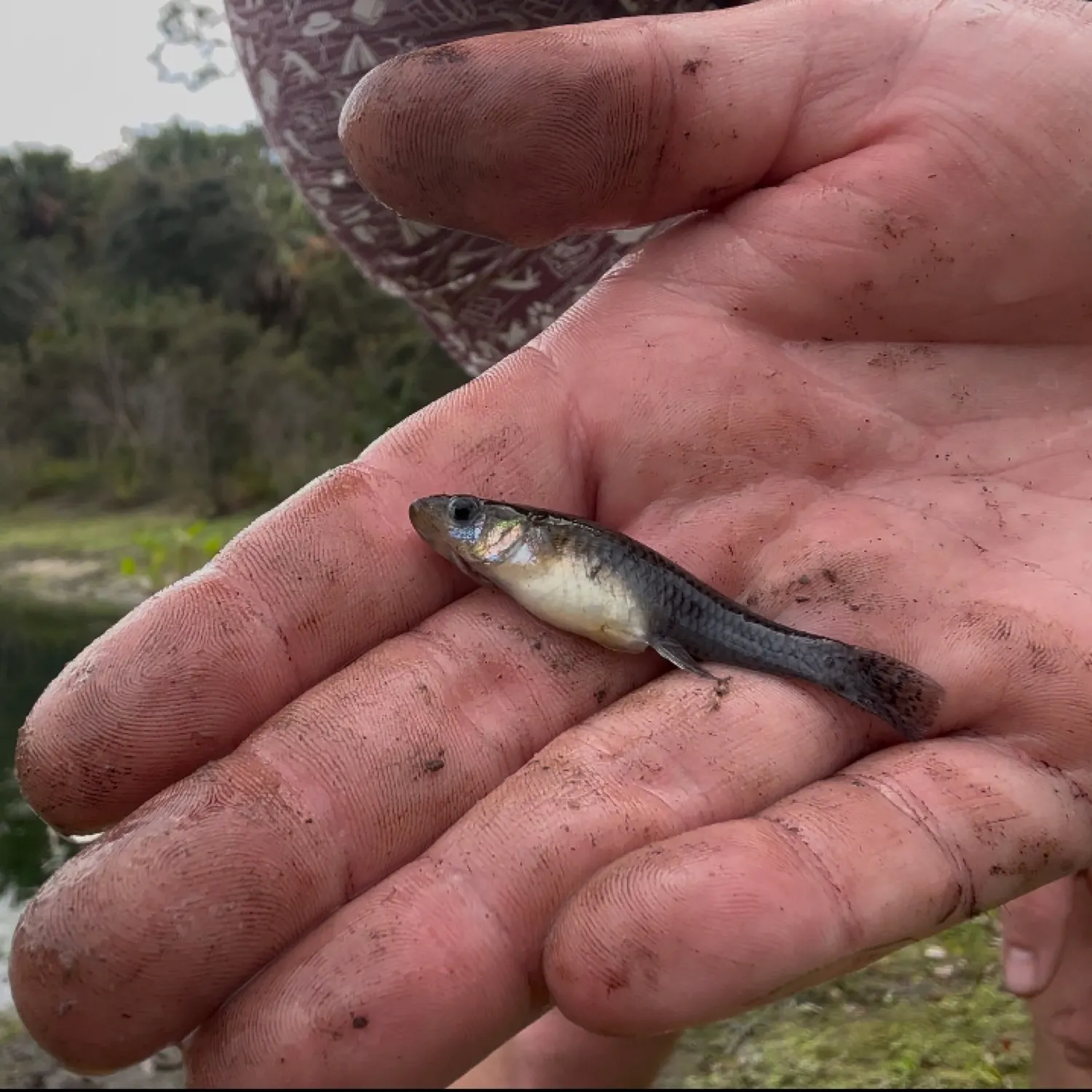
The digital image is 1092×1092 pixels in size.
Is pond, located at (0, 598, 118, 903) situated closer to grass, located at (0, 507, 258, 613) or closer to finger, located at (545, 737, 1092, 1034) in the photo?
grass, located at (0, 507, 258, 613)

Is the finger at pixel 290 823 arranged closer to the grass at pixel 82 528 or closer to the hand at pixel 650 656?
the hand at pixel 650 656

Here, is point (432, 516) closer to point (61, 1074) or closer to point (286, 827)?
point (286, 827)

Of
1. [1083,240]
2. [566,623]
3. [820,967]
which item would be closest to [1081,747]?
[820,967]

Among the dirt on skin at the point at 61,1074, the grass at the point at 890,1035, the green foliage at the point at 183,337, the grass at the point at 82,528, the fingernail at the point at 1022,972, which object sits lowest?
the grass at the point at 890,1035

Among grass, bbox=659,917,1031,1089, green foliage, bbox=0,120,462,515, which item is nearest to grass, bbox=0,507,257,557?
green foliage, bbox=0,120,462,515

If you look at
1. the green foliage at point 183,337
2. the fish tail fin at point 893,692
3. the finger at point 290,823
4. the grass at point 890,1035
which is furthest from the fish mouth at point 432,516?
the green foliage at point 183,337


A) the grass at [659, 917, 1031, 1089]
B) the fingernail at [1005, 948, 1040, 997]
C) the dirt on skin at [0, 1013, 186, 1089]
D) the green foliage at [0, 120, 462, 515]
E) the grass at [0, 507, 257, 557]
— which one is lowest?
the grass at [659, 917, 1031, 1089]
